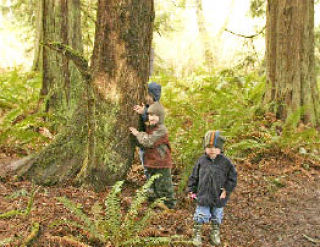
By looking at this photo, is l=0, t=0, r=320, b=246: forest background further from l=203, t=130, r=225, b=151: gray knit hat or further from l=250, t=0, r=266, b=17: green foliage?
l=250, t=0, r=266, b=17: green foliage

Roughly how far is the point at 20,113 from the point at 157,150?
397 cm

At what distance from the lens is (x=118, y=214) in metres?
3.05

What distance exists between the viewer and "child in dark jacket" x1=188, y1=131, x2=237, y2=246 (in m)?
3.47

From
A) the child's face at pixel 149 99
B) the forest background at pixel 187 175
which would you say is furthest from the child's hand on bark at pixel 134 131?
the child's face at pixel 149 99

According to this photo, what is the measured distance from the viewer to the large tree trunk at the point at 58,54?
5.99 metres

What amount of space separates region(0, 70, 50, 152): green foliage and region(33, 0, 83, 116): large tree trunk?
0.44 m

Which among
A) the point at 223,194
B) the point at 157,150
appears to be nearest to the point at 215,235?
the point at 223,194

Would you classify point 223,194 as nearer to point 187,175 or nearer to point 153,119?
point 187,175

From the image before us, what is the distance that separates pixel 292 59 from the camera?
6.97m

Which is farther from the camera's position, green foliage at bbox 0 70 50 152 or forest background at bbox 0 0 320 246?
green foliage at bbox 0 70 50 152

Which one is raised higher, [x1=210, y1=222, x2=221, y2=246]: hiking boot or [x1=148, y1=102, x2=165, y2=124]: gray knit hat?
[x1=148, y1=102, x2=165, y2=124]: gray knit hat

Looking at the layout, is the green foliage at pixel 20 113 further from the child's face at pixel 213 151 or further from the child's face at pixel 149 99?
the child's face at pixel 213 151

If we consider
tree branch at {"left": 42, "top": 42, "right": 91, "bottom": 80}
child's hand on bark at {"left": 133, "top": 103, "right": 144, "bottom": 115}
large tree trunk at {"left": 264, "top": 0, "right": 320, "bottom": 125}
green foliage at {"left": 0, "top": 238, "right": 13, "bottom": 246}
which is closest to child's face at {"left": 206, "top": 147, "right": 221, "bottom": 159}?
child's hand on bark at {"left": 133, "top": 103, "right": 144, "bottom": 115}

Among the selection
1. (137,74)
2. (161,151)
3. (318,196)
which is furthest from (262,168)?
(137,74)
